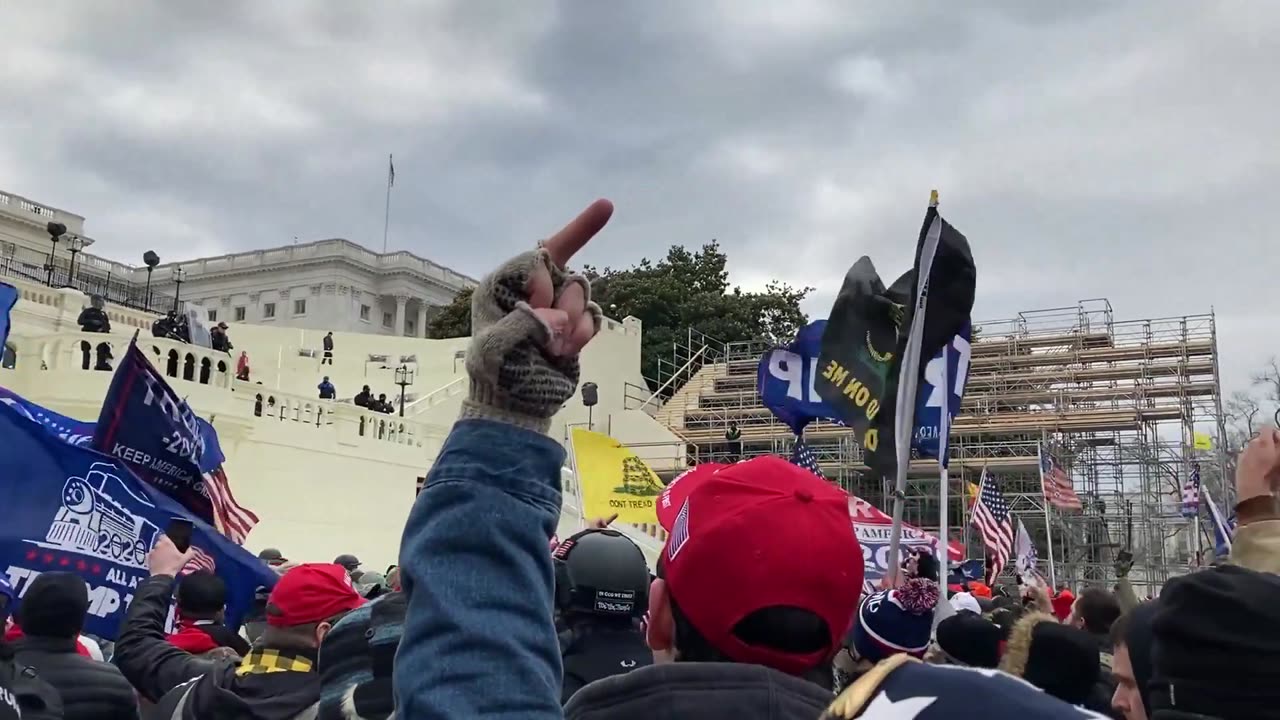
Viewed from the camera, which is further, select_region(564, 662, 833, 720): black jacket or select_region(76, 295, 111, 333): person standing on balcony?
select_region(76, 295, 111, 333): person standing on balcony

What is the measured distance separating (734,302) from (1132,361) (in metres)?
14.9

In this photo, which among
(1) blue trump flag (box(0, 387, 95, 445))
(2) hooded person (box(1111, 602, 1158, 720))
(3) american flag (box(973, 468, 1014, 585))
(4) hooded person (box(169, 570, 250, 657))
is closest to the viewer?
(2) hooded person (box(1111, 602, 1158, 720))

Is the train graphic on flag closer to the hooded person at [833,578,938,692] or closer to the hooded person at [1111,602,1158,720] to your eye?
the hooded person at [833,578,938,692]

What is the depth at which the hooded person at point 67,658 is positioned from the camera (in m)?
3.88

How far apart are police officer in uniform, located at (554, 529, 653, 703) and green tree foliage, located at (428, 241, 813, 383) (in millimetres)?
38496

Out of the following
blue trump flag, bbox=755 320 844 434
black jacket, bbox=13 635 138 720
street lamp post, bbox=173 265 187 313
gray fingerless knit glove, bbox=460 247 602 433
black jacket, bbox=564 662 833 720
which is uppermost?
street lamp post, bbox=173 265 187 313

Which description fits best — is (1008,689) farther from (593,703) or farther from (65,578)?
(65,578)

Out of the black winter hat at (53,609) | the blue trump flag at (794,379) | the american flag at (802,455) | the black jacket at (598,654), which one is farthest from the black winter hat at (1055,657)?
the blue trump flag at (794,379)

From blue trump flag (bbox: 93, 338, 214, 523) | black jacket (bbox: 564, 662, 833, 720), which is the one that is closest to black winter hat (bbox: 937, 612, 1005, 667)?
black jacket (bbox: 564, 662, 833, 720)

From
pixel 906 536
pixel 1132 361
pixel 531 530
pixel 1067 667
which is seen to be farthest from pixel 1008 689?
pixel 1132 361

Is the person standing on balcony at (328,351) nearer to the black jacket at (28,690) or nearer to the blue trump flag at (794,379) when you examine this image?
the blue trump flag at (794,379)

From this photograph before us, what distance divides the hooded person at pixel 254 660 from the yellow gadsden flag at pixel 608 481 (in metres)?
5.80

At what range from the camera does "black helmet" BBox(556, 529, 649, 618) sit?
379 centimetres

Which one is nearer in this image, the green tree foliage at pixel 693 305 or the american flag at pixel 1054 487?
the american flag at pixel 1054 487
